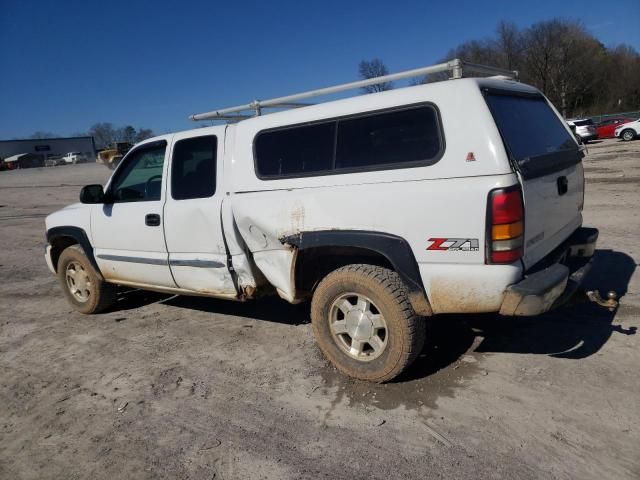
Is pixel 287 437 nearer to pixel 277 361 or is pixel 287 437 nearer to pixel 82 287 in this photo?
pixel 277 361

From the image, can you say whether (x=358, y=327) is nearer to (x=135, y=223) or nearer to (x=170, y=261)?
(x=170, y=261)

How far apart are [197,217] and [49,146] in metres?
103

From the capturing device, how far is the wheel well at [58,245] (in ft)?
18.7

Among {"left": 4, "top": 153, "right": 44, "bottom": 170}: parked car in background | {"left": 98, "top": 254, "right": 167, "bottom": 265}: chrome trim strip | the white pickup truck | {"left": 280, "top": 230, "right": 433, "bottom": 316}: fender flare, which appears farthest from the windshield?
{"left": 4, "top": 153, "right": 44, "bottom": 170}: parked car in background

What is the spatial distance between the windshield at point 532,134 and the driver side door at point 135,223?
3.00 meters

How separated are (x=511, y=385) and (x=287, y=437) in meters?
1.57

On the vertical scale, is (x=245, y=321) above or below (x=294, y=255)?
below

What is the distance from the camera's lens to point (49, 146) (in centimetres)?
9200

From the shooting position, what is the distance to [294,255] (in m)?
3.62

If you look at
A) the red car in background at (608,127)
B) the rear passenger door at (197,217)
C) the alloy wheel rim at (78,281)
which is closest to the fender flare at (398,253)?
the rear passenger door at (197,217)

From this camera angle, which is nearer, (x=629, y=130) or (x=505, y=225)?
(x=505, y=225)

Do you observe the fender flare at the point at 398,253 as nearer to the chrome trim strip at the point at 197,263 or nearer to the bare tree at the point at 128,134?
the chrome trim strip at the point at 197,263

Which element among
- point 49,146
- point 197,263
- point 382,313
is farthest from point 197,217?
point 49,146

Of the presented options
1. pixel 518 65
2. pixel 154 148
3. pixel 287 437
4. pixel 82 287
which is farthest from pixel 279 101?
pixel 518 65
